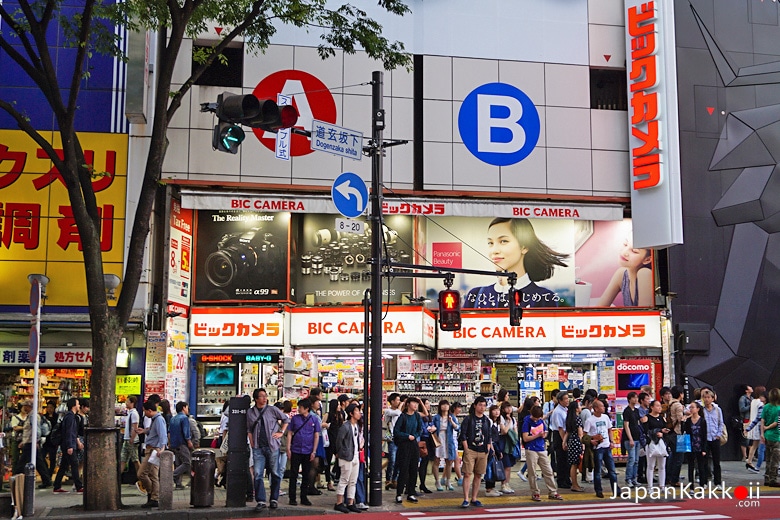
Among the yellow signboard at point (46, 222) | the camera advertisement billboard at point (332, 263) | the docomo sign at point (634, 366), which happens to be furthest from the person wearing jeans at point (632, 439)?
the yellow signboard at point (46, 222)

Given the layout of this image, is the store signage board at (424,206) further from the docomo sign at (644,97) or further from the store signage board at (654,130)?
the docomo sign at (644,97)

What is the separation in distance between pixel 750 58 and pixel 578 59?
17.1 feet

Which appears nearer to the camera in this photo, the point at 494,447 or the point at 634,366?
the point at 494,447

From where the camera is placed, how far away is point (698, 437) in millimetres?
18547

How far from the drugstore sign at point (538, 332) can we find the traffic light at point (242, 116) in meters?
14.1

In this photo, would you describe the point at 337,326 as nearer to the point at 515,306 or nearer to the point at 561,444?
the point at 515,306

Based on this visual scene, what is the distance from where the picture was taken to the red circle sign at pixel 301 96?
24172 millimetres

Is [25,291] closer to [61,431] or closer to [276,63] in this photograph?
[61,431]

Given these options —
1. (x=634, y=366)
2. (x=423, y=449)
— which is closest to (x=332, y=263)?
(x=634, y=366)

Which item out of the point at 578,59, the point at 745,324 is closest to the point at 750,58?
the point at 578,59

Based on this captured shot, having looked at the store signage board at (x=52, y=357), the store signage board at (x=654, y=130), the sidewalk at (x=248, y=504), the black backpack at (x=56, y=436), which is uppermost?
the store signage board at (x=654, y=130)

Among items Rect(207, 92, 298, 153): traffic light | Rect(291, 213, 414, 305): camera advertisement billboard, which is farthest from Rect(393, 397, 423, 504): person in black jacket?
Rect(291, 213, 414, 305): camera advertisement billboard

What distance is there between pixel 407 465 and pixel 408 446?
0.36 metres

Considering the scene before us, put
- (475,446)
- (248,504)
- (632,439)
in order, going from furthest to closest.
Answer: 1. (632,439)
2. (475,446)
3. (248,504)
